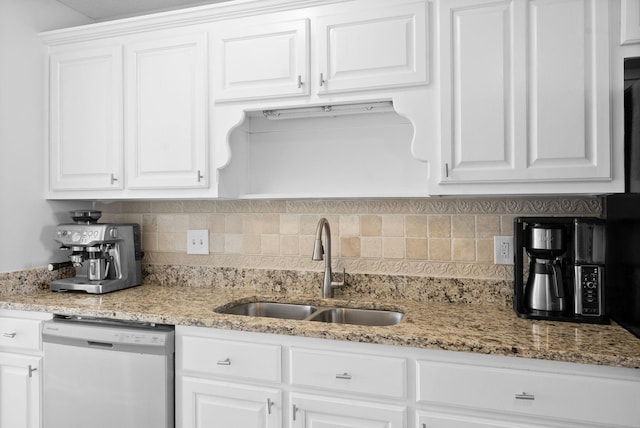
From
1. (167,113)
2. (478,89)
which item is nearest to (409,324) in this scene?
(478,89)

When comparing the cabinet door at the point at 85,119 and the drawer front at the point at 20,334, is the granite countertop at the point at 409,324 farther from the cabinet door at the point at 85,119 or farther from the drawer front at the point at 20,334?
the cabinet door at the point at 85,119

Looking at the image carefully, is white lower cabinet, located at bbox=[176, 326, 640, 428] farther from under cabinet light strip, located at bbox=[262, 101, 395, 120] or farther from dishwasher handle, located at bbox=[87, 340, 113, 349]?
under cabinet light strip, located at bbox=[262, 101, 395, 120]

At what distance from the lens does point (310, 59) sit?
6.46ft

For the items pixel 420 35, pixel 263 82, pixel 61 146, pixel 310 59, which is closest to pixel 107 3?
pixel 61 146

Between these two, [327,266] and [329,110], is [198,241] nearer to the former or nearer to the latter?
[327,266]

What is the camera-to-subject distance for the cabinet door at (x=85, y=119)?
2.31m

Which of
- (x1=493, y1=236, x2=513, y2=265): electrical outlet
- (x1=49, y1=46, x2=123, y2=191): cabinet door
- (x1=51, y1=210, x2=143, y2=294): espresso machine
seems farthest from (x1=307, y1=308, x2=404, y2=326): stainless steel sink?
(x1=49, y1=46, x2=123, y2=191): cabinet door

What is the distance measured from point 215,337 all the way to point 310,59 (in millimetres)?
1232

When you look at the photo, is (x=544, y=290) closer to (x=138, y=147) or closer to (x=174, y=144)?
(x=174, y=144)

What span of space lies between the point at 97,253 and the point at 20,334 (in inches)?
19.7

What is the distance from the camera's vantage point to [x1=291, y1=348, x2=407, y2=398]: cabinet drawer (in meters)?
A: 1.55

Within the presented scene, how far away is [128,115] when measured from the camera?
7.48 feet

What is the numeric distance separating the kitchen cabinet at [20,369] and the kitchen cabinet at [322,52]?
4.55 ft

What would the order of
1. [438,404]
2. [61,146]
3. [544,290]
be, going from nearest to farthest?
[438,404], [544,290], [61,146]
